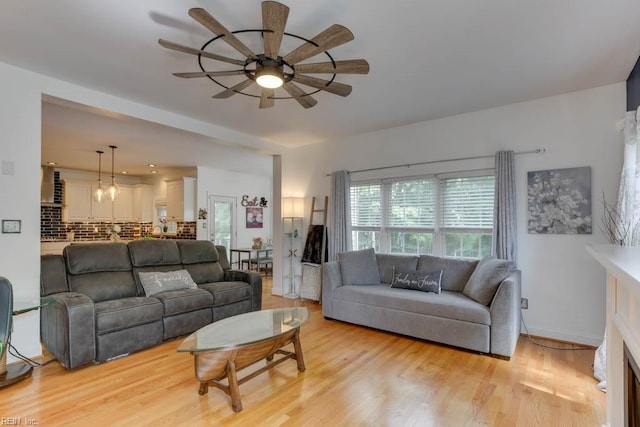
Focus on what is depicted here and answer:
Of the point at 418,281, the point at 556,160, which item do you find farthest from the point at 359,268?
the point at 556,160

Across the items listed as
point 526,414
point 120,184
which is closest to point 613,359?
point 526,414

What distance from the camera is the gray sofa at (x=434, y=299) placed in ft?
9.88

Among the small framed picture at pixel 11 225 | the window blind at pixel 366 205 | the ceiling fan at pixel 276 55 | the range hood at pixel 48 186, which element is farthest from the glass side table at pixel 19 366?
the range hood at pixel 48 186

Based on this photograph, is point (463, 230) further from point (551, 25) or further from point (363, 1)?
point (363, 1)

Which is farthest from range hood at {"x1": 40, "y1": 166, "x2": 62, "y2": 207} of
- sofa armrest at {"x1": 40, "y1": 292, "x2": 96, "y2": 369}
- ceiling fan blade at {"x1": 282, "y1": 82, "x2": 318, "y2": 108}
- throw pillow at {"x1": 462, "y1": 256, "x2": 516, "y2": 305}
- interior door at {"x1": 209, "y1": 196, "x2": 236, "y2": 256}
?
throw pillow at {"x1": 462, "y1": 256, "x2": 516, "y2": 305}

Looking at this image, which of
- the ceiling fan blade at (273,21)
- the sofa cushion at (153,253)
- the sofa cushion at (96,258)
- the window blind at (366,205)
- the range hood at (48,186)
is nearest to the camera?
the ceiling fan blade at (273,21)

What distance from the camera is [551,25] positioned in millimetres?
2191

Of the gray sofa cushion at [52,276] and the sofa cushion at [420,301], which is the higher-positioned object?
the gray sofa cushion at [52,276]

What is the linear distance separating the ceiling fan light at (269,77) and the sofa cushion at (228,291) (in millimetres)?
2443

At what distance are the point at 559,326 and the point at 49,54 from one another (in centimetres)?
530

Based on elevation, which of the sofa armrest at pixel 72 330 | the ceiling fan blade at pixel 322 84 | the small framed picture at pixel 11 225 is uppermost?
the ceiling fan blade at pixel 322 84

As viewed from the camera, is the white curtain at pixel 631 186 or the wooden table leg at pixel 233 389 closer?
the wooden table leg at pixel 233 389

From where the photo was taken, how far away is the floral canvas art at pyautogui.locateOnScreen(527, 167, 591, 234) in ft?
10.7

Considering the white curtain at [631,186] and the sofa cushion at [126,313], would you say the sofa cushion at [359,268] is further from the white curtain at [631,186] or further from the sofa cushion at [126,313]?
the white curtain at [631,186]
